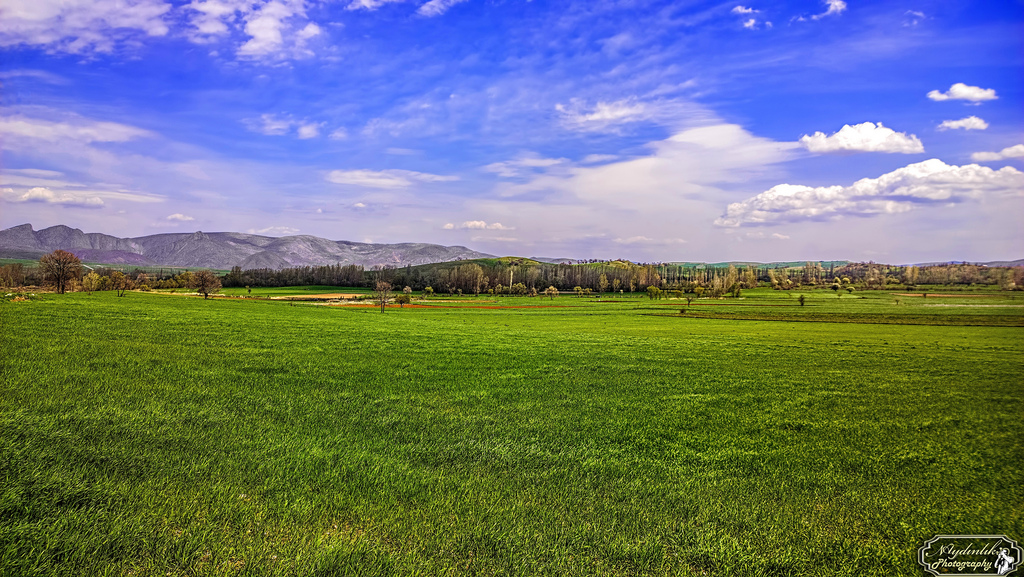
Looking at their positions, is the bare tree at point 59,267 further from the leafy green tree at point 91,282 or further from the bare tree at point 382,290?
the bare tree at point 382,290

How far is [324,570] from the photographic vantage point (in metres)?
4.50

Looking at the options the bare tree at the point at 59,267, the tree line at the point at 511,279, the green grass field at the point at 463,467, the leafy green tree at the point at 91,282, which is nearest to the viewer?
the green grass field at the point at 463,467

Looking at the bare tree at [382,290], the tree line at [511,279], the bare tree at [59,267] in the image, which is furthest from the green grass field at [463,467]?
the bare tree at [382,290]

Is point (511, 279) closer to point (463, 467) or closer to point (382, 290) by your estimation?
point (382, 290)

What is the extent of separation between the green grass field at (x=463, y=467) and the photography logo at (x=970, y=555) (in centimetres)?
21

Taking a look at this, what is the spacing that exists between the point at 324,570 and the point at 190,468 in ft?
10.6

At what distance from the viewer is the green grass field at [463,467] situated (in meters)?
4.90

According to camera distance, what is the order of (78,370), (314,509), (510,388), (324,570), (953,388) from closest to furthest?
(324,570)
(314,509)
(78,370)
(510,388)
(953,388)

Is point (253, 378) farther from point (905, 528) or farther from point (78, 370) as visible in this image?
point (905, 528)

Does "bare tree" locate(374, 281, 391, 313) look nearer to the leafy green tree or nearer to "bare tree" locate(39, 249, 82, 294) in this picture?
"bare tree" locate(39, 249, 82, 294)

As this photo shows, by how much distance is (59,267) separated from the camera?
4422cm

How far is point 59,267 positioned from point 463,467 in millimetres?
56886

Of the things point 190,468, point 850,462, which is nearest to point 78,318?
point 190,468

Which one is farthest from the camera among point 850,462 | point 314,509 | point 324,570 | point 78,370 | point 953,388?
point 953,388
